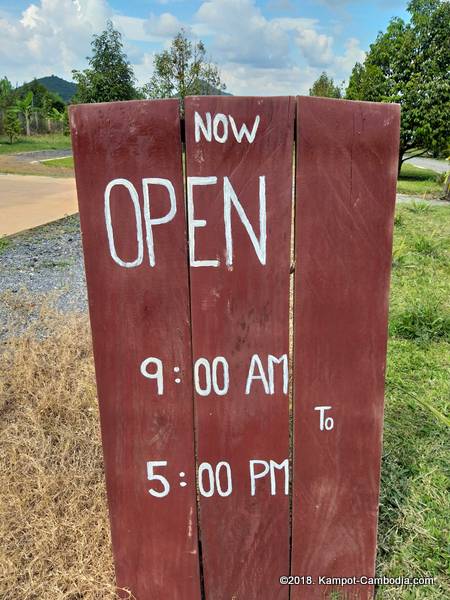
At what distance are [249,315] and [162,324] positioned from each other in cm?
20

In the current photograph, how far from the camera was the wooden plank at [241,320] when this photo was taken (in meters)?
1.08

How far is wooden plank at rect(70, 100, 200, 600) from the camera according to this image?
1.09 m

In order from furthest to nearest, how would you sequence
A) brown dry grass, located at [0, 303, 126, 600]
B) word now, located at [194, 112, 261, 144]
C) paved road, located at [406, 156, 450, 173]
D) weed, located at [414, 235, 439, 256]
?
paved road, located at [406, 156, 450, 173], weed, located at [414, 235, 439, 256], brown dry grass, located at [0, 303, 126, 600], word now, located at [194, 112, 261, 144]

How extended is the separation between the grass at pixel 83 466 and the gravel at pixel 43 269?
657 mm

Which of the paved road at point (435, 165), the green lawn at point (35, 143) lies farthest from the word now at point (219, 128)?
the green lawn at point (35, 143)

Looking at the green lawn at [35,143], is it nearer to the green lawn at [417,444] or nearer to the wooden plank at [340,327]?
the green lawn at [417,444]

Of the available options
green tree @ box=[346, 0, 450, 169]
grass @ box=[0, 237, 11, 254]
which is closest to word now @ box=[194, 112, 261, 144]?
grass @ box=[0, 237, 11, 254]

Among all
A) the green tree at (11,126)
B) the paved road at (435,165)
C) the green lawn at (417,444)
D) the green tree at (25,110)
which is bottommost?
the paved road at (435,165)

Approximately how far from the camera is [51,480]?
6.28 feet

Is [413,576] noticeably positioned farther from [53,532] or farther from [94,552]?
[53,532]

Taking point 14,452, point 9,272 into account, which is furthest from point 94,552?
point 9,272

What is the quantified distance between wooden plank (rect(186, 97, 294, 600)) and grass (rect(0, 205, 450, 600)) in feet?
1.31

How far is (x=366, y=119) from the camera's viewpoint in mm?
1090

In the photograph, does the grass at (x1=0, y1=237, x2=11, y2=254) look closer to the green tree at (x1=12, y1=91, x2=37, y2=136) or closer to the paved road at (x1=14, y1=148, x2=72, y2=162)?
the paved road at (x1=14, y1=148, x2=72, y2=162)
